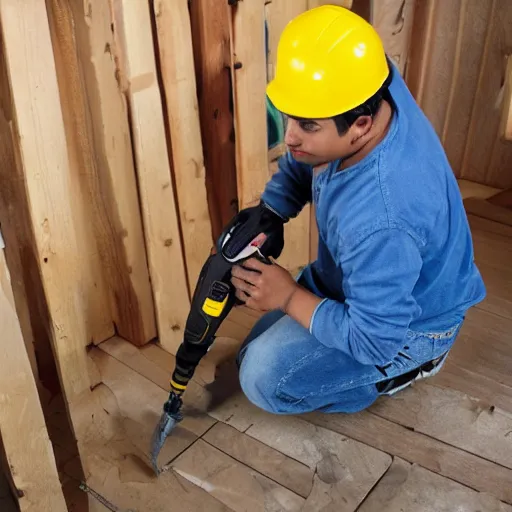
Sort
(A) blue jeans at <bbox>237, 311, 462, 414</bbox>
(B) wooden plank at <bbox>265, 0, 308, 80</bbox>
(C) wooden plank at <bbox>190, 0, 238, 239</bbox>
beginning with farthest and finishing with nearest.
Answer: (B) wooden plank at <bbox>265, 0, 308, 80</bbox>
(C) wooden plank at <bbox>190, 0, 238, 239</bbox>
(A) blue jeans at <bbox>237, 311, 462, 414</bbox>

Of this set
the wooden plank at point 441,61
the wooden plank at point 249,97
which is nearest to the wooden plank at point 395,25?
the wooden plank at point 441,61

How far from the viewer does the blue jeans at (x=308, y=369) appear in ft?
5.18

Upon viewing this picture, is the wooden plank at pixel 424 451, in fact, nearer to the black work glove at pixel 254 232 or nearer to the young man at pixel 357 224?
the young man at pixel 357 224

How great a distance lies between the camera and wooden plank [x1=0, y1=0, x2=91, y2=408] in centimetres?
137

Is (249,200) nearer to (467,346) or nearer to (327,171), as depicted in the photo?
(327,171)

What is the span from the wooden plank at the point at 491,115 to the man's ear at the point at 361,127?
1.50 m

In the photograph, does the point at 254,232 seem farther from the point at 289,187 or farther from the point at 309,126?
the point at 309,126

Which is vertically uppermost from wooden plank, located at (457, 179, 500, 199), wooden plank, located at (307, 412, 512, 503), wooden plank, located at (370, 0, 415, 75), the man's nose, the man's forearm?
the man's nose

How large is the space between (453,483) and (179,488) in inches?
26.8

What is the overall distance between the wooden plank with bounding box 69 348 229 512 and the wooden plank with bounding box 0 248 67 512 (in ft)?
0.39

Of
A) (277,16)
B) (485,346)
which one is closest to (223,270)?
(277,16)

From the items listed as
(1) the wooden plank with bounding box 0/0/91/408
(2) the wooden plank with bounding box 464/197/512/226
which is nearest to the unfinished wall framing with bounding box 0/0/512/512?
(1) the wooden plank with bounding box 0/0/91/408

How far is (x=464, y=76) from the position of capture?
256cm

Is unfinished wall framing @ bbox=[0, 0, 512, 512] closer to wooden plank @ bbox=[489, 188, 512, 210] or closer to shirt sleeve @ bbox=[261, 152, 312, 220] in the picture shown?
shirt sleeve @ bbox=[261, 152, 312, 220]
